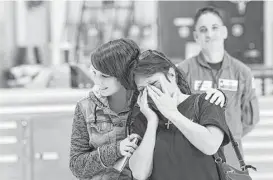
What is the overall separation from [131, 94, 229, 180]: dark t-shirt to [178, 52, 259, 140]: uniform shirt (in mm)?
1006

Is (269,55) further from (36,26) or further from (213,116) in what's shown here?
(213,116)

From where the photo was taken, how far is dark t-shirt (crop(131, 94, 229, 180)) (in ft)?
4.23

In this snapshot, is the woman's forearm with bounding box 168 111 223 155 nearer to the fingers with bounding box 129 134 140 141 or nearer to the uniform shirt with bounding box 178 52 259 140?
the fingers with bounding box 129 134 140 141

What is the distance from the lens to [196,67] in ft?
7.90

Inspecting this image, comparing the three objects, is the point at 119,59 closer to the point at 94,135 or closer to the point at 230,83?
the point at 94,135

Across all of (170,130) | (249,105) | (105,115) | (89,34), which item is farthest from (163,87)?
(89,34)

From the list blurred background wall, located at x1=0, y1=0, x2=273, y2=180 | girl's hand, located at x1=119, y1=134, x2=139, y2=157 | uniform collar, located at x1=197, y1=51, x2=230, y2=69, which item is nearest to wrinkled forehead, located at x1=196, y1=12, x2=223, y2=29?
uniform collar, located at x1=197, y1=51, x2=230, y2=69

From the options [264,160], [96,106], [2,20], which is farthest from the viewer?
[2,20]

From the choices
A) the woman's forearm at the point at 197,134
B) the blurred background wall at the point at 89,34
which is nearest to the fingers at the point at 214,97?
the woman's forearm at the point at 197,134

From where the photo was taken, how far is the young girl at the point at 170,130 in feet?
4.17

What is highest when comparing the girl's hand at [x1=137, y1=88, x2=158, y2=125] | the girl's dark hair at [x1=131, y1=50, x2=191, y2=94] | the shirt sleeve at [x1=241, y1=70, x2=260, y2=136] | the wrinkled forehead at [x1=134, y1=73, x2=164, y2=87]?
the girl's dark hair at [x1=131, y1=50, x2=191, y2=94]

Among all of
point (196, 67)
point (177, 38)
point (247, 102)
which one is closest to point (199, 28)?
point (196, 67)

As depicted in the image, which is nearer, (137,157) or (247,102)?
(137,157)

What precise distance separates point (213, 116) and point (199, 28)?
1.14m
